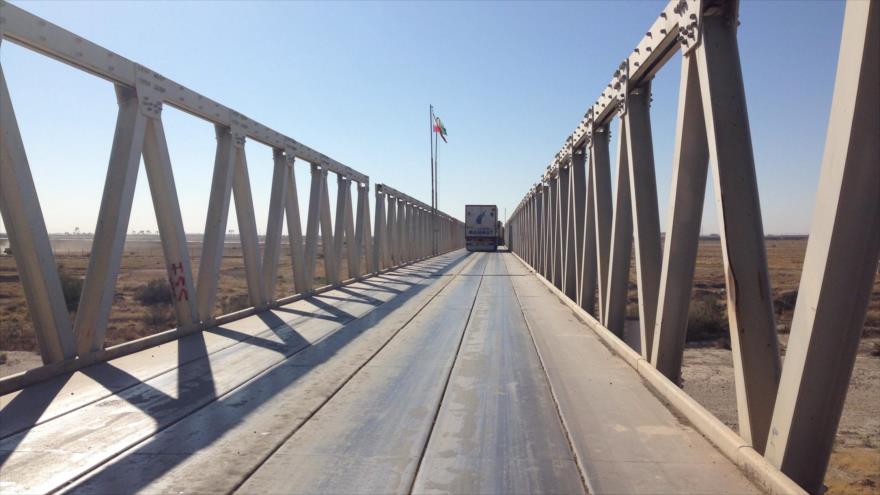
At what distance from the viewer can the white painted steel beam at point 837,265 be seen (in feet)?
10.3

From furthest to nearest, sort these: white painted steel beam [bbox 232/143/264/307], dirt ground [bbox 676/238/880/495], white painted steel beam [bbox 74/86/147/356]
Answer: white painted steel beam [bbox 232/143/264/307] < dirt ground [bbox 676/238/880/495] < white painted steel beam [bbox 74/86/147/356]

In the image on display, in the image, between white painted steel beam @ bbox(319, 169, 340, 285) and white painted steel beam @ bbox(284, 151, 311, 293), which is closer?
white painted steel beam @ bbox(284, 151, 311, 293)

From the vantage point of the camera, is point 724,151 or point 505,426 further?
point 505,426

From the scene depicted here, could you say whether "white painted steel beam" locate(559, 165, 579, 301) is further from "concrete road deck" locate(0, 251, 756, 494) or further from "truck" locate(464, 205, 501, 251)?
"truck" locate(464, 205, 501, 251)

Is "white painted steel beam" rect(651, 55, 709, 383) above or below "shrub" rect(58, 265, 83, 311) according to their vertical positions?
above

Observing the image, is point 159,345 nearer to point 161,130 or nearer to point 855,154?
point 161,130

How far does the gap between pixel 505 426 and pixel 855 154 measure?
3124 mm

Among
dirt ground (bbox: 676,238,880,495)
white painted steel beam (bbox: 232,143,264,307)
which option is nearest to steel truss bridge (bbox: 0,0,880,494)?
white painted steel beam (bbox: 232,143,264,307)

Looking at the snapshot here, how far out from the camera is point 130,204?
27.2ft

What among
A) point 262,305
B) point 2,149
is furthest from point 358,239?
point 2,149

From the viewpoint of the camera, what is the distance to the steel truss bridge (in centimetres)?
350

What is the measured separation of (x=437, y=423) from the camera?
5445mm

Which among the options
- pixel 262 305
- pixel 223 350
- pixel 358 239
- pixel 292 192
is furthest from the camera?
pixel 358 239

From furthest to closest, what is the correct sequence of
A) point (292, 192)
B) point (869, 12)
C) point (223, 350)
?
point (292, 192), point (223, 350), point (869, 12)
